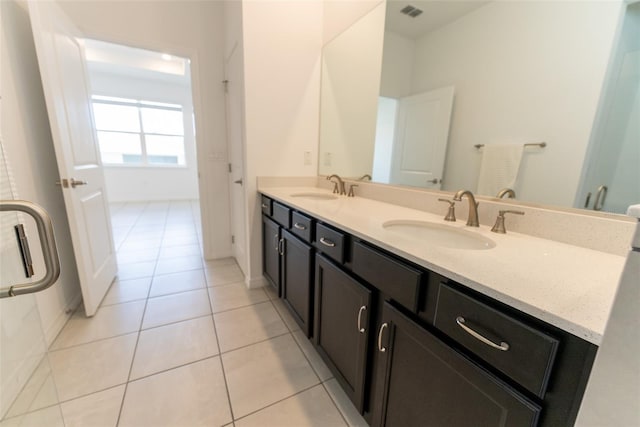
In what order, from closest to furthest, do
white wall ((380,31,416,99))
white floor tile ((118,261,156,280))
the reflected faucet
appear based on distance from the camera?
the reflected faucet < white wall ((380,31,416,99)) < white floor tile ((118,261,156,280))

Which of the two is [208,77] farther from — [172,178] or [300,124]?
[172,178]

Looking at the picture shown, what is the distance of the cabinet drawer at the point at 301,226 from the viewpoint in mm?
1321

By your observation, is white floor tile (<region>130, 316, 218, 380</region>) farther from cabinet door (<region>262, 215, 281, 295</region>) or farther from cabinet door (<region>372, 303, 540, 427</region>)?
cabinet door (<region>372, 303, 540, 427</region>)

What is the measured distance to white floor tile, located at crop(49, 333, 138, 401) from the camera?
47.4 inches

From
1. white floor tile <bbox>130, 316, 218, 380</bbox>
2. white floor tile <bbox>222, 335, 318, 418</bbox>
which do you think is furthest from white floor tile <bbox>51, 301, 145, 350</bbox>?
white floor tile <bbox>222, 335, 318, 418</bbox>

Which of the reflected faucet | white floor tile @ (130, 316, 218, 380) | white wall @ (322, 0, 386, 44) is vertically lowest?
white floor tile @ (130, 316, 218, 380)

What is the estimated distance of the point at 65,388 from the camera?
1.19 metres

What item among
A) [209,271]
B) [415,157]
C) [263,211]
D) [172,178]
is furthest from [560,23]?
[172,178]

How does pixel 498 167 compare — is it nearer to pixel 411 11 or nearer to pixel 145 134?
pixel 411 11

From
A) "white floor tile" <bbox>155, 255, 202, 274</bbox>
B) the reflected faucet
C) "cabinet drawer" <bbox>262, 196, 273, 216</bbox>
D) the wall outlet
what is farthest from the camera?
"white floor tile" <bbox>155, 255, 202, 274</bbox>

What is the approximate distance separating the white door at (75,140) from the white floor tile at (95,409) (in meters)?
0.78

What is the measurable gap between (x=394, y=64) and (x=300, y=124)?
0.87 m

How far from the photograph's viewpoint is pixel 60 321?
1592 mm

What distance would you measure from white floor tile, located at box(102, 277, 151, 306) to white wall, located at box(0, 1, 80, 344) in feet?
0.76
